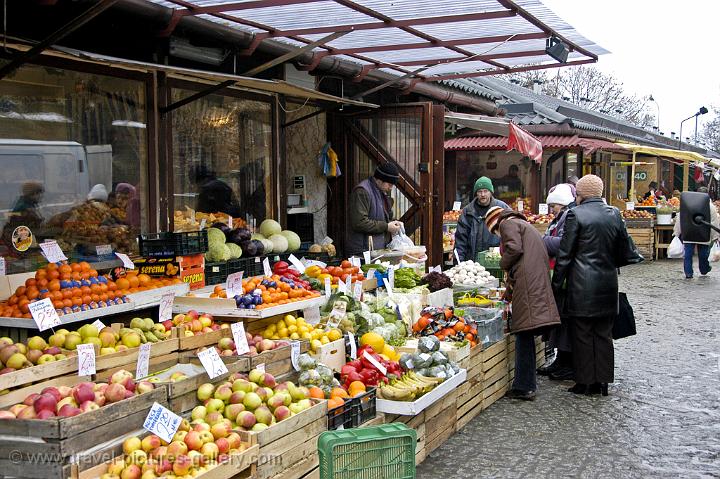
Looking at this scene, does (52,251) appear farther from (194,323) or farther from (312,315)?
(312,315)

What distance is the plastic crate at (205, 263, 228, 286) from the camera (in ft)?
23.9

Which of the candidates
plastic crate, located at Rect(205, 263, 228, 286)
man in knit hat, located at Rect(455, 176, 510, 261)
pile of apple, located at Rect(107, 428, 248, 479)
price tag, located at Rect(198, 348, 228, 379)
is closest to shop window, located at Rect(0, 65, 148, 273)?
plastic crate, located at Rect(205, 263, 228, 286)

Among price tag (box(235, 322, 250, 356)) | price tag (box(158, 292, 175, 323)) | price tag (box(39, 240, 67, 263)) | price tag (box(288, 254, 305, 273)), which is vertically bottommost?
price tag (box(235, 322, 250, 356))

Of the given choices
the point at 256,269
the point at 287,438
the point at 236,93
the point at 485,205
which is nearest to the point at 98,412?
the point at 287,438

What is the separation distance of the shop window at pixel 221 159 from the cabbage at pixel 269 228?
0.30m

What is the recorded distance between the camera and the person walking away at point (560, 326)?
8.05 metres

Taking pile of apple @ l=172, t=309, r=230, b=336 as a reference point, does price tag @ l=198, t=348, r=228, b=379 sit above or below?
below

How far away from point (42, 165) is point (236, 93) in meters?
2.97

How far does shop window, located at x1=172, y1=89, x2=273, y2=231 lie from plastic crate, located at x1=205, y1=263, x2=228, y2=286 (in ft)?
2.98

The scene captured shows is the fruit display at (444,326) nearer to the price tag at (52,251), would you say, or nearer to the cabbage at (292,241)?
the cabbage at (292,241)

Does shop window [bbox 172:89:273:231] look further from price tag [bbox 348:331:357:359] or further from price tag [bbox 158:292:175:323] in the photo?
price tag [bbox 348:331:357:359]

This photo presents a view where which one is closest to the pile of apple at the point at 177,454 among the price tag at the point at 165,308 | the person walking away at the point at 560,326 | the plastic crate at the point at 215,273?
the price tag at the point at 165,308

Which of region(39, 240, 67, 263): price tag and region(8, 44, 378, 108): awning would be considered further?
region(39, 240, 67, 263): price tag

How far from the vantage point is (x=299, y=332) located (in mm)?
6254
